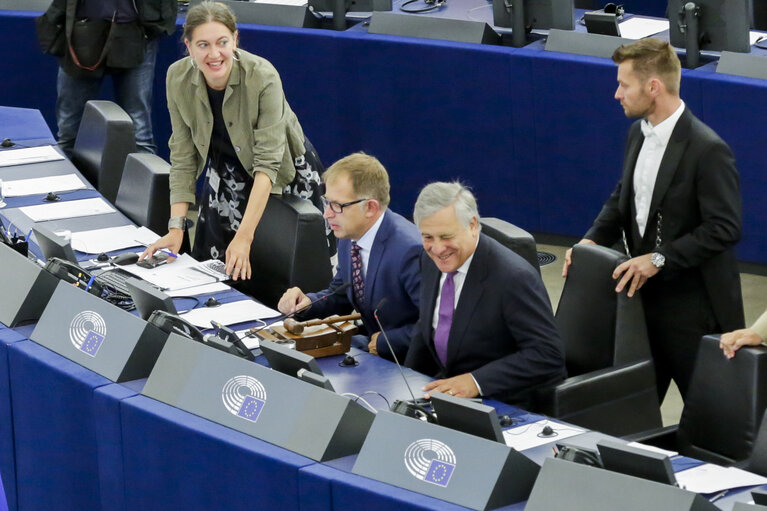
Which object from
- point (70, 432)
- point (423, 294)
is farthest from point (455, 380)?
point (70, 432)

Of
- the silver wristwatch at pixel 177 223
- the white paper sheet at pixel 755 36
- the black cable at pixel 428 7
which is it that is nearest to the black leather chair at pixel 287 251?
the silver wristwatch at pixel 177 223

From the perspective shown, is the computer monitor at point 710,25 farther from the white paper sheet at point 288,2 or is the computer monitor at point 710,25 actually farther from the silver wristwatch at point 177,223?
the silver wristwatch at point 177,223

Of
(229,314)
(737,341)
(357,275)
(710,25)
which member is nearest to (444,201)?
(357,275)

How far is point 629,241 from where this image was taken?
4.71m

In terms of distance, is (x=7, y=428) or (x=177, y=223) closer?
(x=7, y=428)

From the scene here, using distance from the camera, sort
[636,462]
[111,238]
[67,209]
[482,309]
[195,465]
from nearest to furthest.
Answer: [636,462]
[195,465]
[482,309]
[111,238]
[67,209]

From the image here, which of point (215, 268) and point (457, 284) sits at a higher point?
point (457, 284)

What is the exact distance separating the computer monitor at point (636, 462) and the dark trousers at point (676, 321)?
5.54 ft

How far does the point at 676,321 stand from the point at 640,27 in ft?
9.41

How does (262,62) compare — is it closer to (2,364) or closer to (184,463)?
(2,364)

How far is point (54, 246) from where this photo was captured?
4.47 m

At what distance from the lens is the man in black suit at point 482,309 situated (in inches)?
148

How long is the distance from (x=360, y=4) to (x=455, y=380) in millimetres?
4235

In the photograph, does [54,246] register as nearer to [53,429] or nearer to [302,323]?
[53,429]
